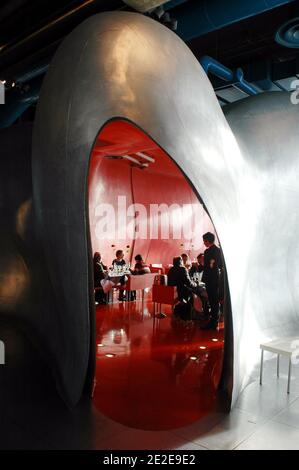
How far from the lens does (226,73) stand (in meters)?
9.44

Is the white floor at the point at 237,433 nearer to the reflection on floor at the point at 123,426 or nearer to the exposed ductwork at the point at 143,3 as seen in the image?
the reflection on floor at the point at 123,426

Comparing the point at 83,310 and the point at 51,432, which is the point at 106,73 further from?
the point at 51,432

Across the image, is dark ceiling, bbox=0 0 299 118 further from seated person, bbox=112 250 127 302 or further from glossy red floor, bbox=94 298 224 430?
glossy red floor, bbox=94 298 224 430

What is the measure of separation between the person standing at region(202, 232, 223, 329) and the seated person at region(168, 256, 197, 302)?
0.85 m

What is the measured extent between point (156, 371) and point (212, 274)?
8.75 feet

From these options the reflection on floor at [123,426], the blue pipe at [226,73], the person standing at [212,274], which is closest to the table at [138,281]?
the person standing at [212,274]

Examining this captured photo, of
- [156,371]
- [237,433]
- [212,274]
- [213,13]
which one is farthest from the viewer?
[212,274]

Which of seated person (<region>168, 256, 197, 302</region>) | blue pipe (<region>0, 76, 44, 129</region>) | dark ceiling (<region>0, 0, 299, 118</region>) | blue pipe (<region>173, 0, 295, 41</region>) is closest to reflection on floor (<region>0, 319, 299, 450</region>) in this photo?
seated person (<region>168, 256, 197, 302</region>)

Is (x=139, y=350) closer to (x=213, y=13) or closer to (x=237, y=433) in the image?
(x=237, y=433)

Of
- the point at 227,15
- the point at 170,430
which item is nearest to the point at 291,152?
the point at 227,15

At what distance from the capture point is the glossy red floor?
13.3ft

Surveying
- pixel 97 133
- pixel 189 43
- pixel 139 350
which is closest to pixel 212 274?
pixel 139 350

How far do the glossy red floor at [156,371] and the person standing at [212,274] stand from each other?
317 millimetres

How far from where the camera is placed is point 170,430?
12.1 ft
